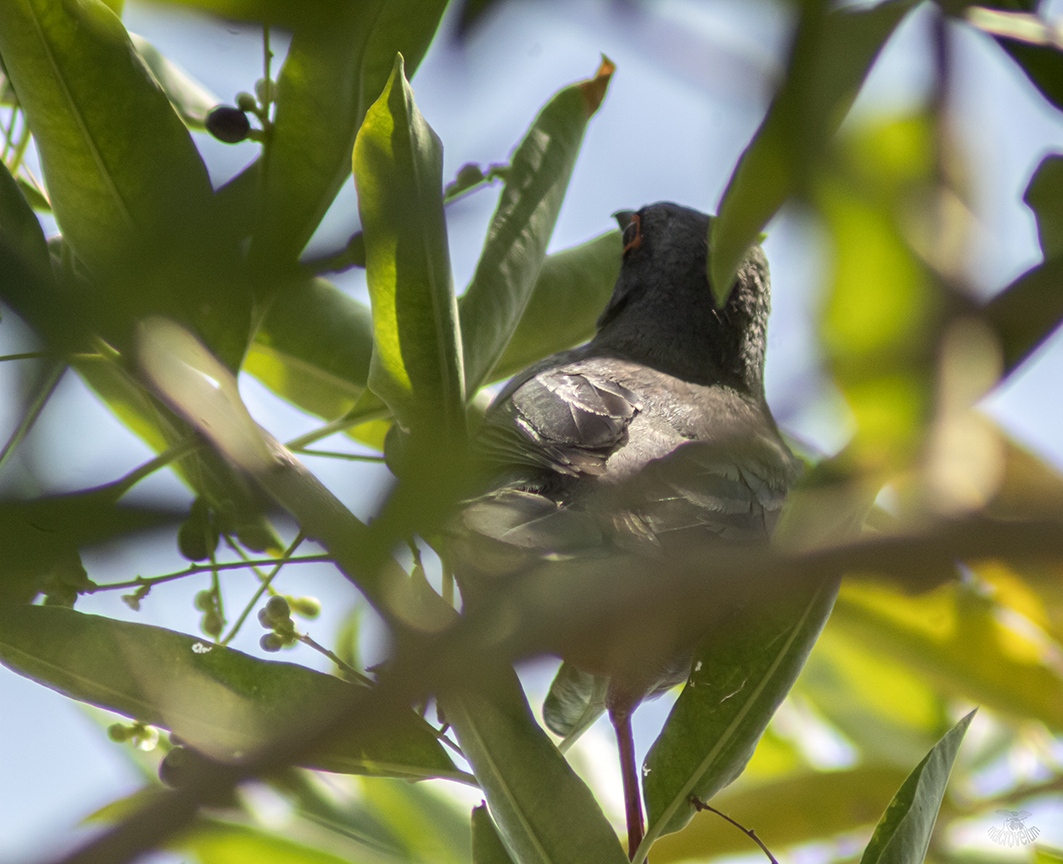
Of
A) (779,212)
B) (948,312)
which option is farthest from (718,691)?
(948,312)

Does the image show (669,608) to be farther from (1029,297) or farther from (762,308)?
(762,308)

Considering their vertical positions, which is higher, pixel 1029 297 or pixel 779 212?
pixel 779 212

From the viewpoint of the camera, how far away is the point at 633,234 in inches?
163

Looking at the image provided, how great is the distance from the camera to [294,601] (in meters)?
1.92

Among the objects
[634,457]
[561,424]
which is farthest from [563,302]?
[634,457]

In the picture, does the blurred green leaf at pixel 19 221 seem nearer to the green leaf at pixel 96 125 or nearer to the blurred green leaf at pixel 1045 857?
the green leaf at pixel 96 125

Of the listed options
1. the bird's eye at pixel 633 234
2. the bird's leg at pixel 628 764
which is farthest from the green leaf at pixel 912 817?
the bird's eye at pixel 633 234

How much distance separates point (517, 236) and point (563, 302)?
62 centimetres

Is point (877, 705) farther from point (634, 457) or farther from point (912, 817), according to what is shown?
point (912, 817)

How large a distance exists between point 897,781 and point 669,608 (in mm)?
2537

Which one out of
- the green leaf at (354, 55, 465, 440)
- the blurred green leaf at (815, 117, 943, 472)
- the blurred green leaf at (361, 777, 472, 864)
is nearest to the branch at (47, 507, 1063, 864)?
the blurred green leaf at (815, 117, 943, 472)

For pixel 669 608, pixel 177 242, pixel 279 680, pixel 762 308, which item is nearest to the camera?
pixel 669 608

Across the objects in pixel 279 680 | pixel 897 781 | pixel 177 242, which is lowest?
pixel 897 781

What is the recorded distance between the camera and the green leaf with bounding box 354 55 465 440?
142 cm
